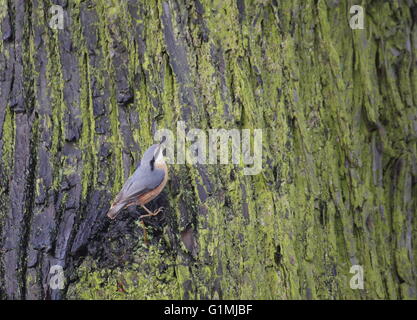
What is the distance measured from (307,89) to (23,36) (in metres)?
1.16

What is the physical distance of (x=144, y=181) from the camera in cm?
220

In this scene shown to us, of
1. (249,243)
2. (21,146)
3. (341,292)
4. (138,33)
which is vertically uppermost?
(138,33)

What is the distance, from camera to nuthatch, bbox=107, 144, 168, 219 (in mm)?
2203

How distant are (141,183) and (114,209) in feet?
0.47

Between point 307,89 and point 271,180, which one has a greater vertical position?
point 307,89

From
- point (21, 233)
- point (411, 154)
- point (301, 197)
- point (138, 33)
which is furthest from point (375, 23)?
point (21, 233)

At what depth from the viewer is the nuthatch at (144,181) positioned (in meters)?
2.20

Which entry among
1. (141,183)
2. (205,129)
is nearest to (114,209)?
(141,183)

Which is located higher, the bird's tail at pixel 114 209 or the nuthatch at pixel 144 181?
the nuthatch at pixel 144 181

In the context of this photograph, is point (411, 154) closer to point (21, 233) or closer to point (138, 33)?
point (138, 33)

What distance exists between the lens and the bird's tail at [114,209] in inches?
87.0

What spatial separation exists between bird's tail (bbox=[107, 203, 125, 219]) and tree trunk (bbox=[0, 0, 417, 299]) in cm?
3

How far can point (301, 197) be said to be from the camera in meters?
2.25

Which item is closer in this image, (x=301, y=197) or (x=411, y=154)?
(x=301, y=197)
